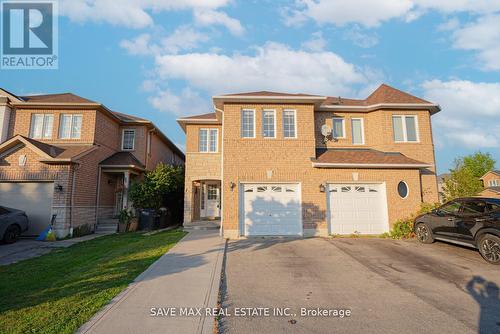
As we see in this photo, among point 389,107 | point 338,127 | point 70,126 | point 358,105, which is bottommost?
point 338,127

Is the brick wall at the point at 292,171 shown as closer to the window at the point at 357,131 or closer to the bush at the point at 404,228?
the bush at the point at 404,228

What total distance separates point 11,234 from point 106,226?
4.21 m

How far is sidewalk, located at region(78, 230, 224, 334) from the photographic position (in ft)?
11.8

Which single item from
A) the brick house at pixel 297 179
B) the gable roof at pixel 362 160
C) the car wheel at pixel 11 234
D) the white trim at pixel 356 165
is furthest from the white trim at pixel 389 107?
the car wheel at pixel 11 234

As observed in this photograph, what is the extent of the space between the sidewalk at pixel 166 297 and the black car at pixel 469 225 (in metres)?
7.50

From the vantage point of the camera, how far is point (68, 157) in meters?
12.3

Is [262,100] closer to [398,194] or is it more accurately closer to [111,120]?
[398,194]

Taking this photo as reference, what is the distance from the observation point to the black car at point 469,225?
7.10 m

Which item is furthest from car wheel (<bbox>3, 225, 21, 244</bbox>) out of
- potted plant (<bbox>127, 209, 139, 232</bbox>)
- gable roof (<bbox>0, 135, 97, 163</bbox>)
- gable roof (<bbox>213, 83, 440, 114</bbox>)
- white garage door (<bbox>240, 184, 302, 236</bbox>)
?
gable roof (<bbox>213, 83, 440, 114</bbox>)

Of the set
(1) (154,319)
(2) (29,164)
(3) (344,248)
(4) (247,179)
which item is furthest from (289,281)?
(2) (29,164)

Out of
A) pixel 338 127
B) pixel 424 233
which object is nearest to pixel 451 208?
pixel 424 233

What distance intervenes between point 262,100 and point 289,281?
8.23 meters

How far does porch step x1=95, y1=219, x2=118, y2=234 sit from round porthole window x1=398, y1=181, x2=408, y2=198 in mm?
14569

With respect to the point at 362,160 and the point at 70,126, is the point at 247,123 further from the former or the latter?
the point at 70,126
